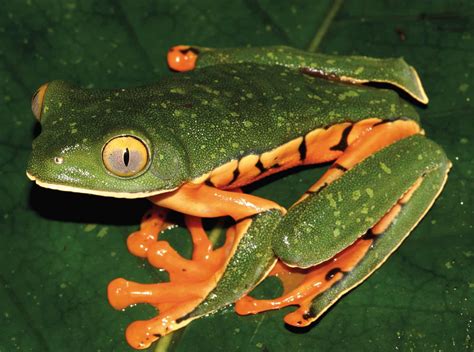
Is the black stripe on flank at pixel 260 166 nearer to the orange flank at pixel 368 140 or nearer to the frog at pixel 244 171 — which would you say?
the frog at pixel 244 171

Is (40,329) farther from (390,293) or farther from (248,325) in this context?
(390,293)

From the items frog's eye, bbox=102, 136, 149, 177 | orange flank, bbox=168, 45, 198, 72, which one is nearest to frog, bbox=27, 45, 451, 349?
frog's eye, bbox=102, 136, 149, 177

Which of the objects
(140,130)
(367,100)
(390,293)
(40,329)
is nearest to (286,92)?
(367,100)

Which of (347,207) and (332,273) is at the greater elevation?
(347,207)

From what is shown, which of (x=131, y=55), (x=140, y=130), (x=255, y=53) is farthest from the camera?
(x=131, y=55)

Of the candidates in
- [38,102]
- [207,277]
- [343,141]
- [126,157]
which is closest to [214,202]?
[207,277]

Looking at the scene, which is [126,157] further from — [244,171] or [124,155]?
[244,171]
